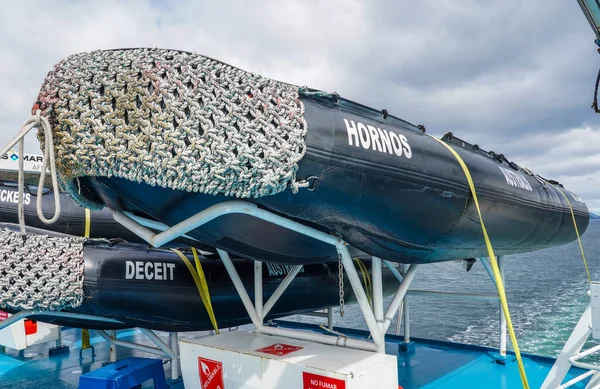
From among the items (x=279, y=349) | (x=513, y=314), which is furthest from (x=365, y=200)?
(x=513, y=314)

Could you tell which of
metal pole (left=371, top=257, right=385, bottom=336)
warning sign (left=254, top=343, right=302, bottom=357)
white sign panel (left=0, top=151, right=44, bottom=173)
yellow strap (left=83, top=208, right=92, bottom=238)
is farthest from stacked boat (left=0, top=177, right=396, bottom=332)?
white sign panel (left=0, top=151, right=44, bottom=173)

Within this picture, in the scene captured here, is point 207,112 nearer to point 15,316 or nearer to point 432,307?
point 15,316

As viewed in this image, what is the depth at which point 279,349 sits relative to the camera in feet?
13.4

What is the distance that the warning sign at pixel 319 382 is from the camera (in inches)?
134

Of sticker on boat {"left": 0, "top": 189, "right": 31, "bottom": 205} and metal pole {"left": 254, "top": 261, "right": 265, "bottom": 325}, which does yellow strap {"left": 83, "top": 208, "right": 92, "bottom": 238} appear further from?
metal pole {"left": 254, "top": 261, "right": 265, "bottom": 325}

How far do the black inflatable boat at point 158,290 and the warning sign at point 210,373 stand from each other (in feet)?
4.18

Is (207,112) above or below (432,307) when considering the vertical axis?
above

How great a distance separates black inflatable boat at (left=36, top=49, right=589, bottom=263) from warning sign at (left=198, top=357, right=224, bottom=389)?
1057 millimetres

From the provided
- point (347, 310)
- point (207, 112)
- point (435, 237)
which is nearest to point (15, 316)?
point (207, 112)

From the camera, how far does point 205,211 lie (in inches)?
119

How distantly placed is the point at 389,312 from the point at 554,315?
14.8m

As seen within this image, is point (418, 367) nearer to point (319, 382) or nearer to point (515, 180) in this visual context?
point (515, 180)

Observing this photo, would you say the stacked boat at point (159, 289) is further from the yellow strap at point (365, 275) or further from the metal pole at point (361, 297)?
the metal pole at point (361, 297)

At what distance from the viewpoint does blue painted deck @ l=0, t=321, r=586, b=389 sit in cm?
608
